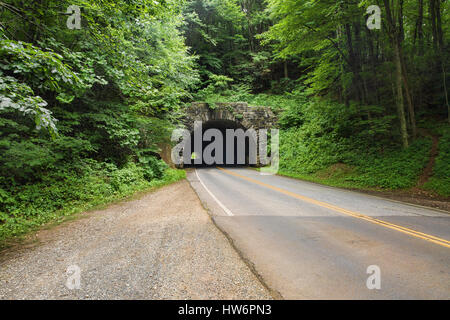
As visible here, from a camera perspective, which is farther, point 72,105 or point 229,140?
point 229,140

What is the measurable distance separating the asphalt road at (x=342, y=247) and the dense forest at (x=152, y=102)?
4198 millimetres

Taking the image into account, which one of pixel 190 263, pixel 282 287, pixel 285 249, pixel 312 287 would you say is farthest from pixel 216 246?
pixel 312 287

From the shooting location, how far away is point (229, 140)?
2870 cm

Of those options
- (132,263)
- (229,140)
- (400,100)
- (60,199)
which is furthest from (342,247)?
(229,140)

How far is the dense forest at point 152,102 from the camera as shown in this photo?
18.1 feet

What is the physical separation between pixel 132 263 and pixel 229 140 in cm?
2572

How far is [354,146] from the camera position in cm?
1431

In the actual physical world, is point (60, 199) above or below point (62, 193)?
below

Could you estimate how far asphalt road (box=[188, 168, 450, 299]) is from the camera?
8.92ft

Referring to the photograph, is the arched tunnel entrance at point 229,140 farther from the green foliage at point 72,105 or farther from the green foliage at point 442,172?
the green foliage at point 442,172

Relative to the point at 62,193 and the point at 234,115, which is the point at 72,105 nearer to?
the point at 62,193
